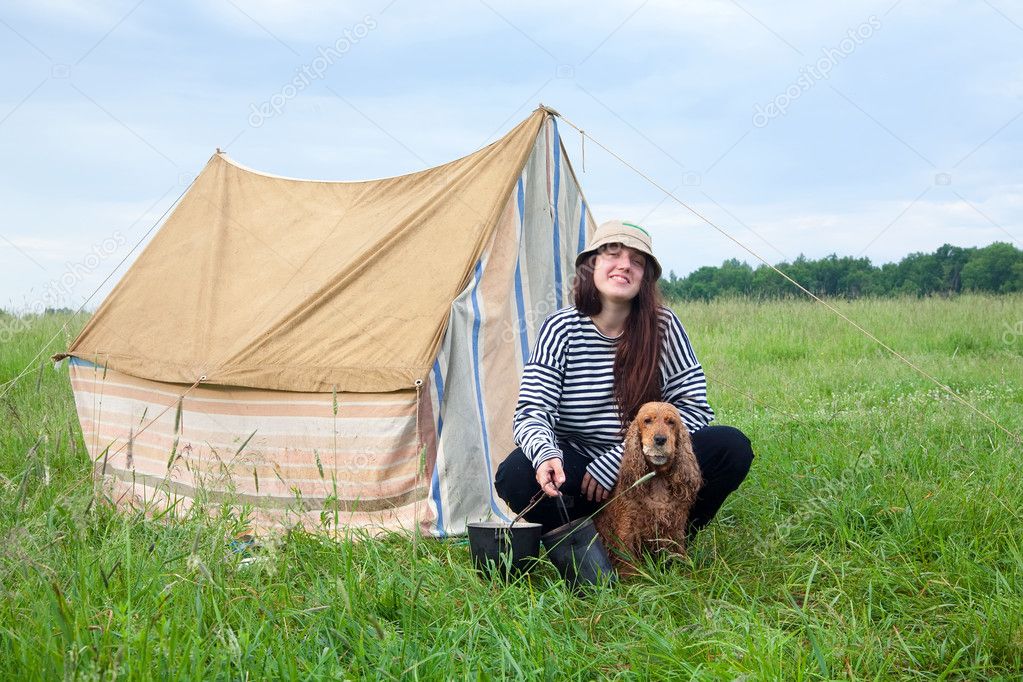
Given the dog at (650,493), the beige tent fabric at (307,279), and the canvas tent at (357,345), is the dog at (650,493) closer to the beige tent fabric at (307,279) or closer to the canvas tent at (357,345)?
the canvas tent at (357,345)

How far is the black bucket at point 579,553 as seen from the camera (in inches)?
109

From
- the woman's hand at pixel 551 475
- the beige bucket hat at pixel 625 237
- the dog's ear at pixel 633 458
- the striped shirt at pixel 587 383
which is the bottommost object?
the woman's hand at pixel 551 475

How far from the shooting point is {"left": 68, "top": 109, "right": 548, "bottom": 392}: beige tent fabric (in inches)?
153

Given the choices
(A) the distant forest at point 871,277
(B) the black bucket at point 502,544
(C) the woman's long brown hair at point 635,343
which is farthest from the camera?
(A) the distant forest at point 871,277

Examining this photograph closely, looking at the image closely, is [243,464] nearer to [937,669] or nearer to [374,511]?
[374,511]

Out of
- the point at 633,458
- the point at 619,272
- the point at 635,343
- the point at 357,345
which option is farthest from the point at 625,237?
the point at 357,345

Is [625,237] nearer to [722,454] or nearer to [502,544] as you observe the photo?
[722,454]

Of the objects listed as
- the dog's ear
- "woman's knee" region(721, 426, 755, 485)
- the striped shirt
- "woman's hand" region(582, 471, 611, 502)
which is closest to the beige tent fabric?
the striped shirt

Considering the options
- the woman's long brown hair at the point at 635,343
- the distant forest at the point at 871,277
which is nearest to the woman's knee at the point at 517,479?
the woman's long brown hair at the point at 635,343

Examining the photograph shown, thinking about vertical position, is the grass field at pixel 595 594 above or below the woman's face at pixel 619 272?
below

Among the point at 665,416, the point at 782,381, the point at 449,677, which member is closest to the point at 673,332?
the point at 665,416

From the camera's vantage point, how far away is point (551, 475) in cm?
286

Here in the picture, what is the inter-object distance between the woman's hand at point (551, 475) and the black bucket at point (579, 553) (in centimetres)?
5

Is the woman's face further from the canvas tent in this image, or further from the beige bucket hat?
the canvas tent
